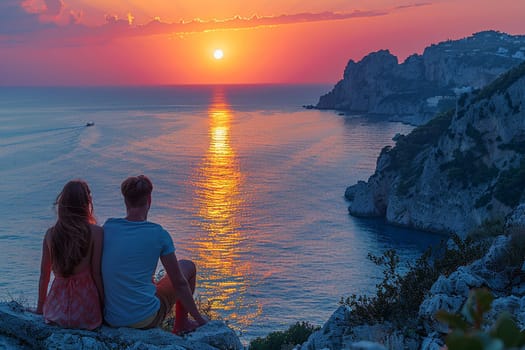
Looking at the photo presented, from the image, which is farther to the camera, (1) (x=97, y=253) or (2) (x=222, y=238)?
(2) (x=222, y=238)

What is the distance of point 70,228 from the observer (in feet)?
17.1

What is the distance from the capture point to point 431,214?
183ft

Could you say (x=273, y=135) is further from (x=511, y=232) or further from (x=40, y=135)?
(x=511, y=232)

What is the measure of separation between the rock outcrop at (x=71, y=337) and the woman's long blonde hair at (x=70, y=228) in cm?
59

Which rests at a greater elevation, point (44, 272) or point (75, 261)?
point (75, 261)

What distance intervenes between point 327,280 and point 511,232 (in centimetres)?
3206

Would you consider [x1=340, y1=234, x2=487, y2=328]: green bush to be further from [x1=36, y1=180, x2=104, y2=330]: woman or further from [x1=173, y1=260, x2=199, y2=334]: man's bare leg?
[x1=36, y1=180, x2=104, y2=330]: woman

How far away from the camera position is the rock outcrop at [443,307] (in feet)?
21.2

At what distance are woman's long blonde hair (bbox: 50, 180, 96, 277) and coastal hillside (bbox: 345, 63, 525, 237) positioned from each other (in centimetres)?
4183

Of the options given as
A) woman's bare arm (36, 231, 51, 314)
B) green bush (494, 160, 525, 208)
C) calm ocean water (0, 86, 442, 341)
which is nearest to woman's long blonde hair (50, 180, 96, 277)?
woman's bare arm (36, 231, 51, 314)

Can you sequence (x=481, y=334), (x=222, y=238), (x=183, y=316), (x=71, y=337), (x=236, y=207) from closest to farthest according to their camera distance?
1. (x=481, y=334)
2. (x=71, y=337)
3. (x=183, y=316)
4. (x=222, y=238)
5. (x=236, y=207)

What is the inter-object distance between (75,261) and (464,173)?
52983 mm

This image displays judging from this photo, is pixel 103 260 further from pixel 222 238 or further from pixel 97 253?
pixel 222 238

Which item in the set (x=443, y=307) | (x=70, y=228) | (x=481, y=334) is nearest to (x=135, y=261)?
(x=70, y=228)
